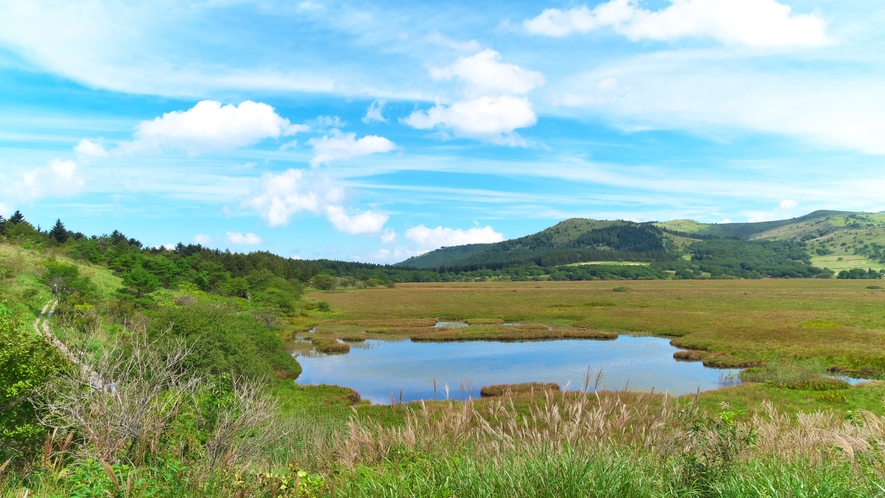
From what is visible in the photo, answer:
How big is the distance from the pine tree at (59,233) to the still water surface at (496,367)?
65002 mm

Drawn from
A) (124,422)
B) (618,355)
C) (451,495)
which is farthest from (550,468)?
(618,355)

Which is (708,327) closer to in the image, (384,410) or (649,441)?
(384,410)

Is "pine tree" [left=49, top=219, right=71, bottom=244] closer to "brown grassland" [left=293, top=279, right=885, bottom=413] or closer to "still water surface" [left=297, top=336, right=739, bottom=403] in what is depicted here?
"brown grassland" [left=293, top=279, right=885, bottom=413]

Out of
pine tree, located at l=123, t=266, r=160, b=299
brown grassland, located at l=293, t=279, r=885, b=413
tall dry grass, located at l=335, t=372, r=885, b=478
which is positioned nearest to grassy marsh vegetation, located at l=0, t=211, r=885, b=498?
tall dry grass, located at l=335, t=372, r=885, b=478

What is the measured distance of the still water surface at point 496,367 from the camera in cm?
2941

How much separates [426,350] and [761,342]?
27.5 m

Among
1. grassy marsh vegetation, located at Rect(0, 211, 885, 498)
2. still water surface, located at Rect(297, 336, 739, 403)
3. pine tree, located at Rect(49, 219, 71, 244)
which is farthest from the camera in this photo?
pine tree, located at Rect(49, 219, 71, 244)

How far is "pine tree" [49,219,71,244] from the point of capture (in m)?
79.1

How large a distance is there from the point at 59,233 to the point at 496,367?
8247 cm

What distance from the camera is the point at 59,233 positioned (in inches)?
3189

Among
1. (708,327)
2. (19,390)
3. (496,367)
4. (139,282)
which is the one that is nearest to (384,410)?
(19,390)

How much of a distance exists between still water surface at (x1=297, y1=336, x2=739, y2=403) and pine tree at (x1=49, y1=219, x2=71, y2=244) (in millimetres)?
65002

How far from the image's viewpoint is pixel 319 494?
589cm

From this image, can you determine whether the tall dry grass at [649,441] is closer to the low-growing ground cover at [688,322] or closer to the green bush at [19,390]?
the green bush at [19,390]
